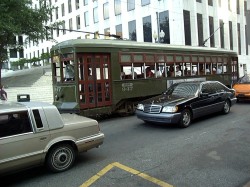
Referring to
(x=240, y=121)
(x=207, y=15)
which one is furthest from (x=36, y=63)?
(x=240, y=121)

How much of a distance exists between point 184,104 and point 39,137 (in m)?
5.49

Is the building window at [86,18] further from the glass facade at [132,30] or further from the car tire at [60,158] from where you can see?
the car tire at [60,158]

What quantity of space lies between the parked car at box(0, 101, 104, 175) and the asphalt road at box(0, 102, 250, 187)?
0.35 m

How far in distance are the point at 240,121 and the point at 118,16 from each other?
108ft

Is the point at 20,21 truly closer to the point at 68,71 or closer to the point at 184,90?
the point at 68,71

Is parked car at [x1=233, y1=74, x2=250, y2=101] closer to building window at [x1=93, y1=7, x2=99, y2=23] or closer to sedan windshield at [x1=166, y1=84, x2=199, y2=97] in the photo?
sedan windshield at [x1=166, y1=84, x2=199, y2=97]

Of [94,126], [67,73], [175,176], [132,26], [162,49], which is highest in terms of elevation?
[132,26]

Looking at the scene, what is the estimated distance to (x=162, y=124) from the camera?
34.4 ft

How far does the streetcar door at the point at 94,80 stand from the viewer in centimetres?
1131

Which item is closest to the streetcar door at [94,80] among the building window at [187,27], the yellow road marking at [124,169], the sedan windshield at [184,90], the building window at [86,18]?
the sedan windshield at [184,90]

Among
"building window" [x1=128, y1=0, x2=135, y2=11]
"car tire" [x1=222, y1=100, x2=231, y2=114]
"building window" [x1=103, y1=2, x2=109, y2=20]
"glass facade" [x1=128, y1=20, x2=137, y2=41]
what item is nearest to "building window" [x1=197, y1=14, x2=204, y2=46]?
"glass facade" [x1=128, y1=20, x2=137, y2=41]

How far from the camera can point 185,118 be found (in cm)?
993

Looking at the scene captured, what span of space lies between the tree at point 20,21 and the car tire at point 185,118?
1211 centimetres

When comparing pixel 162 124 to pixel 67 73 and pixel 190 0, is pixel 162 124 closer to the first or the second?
pixel 67 73
